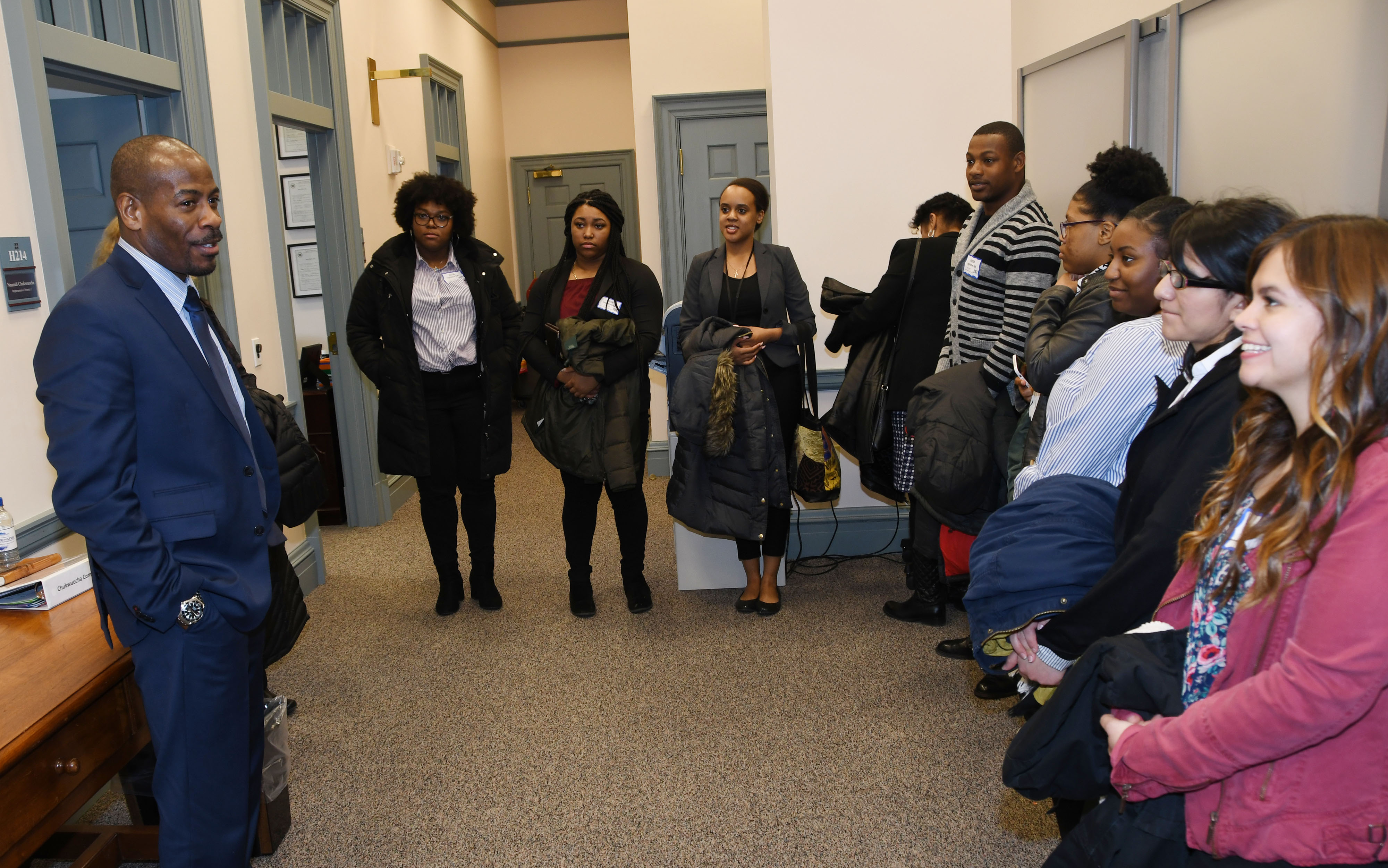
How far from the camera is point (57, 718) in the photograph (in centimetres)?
158

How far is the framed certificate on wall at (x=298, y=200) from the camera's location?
5.53 metres

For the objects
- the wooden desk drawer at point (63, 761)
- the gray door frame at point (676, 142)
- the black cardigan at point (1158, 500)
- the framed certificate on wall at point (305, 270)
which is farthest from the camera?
the gray door frame at point (676, 142)

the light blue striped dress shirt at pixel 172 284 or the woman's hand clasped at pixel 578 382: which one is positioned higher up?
the light blue striped dress shirt at pixel 172 284

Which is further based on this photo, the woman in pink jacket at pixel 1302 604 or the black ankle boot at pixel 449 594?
the black ankle boot at pixel 449 594

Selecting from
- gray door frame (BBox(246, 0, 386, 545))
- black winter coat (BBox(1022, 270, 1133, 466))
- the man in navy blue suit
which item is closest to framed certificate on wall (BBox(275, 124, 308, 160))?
Answer: gray door frame (BBox(246, 0, 386, 545))

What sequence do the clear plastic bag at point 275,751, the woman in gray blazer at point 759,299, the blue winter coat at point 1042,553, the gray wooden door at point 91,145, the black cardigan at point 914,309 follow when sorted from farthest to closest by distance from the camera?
1. the woman in gray blazer at point 759,299
2. the gray wooden door at point 91,145
3. the black cardigan at point 914,309
4. the clear plastic bag at point 275,751
5. the blue winter coat at point 1042,553

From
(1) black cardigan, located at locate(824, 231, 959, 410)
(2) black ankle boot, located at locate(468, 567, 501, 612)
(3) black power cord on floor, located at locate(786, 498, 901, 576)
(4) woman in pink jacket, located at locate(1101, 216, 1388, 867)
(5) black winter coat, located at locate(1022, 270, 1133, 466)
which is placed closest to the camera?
(4) woman in pink jacket, located at locate(1101, 216, 1388, 867)

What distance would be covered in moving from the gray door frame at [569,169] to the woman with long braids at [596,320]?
5329mm

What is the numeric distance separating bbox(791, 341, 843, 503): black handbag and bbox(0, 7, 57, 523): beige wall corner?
7.74ft

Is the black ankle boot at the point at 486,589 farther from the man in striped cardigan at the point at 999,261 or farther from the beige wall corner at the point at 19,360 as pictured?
the man in striped cardigan at the point at 999,261

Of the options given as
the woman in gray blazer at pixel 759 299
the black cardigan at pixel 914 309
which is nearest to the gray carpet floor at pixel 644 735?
the woman in gray blazer at pixel 759 299

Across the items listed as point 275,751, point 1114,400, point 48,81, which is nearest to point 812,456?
point 1114,400

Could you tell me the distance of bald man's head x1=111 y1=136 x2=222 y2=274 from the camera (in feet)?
5.82

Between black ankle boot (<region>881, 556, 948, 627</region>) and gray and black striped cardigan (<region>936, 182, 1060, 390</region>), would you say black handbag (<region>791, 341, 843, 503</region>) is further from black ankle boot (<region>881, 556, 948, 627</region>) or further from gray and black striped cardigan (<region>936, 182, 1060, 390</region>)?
gray and black striped cardigan (<region>936, 182, 1060, 390</region>)
